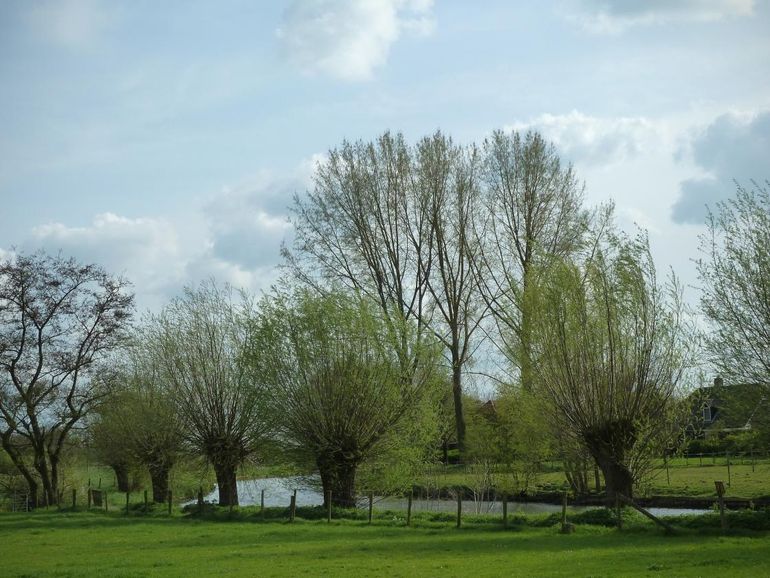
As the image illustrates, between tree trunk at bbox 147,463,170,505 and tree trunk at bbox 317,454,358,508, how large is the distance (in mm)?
11254

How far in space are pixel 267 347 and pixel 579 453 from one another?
14480mm

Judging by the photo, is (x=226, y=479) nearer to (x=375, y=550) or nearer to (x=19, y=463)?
(x=19, y=463)

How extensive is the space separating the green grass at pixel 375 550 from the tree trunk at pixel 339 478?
132 inches

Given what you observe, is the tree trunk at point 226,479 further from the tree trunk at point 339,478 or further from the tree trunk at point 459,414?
the tree trunk at point 459,414

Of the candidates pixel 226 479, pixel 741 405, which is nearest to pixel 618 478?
pixel 741 405

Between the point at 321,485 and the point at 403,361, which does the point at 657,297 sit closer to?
the point at 403,361

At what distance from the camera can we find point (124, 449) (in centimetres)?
4384

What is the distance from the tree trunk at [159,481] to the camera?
42.7 metres

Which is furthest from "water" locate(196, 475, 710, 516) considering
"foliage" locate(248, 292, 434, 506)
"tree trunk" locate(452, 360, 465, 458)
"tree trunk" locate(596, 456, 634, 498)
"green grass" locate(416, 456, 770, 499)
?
"tree trunk" locate(596, 456, 634, 498)

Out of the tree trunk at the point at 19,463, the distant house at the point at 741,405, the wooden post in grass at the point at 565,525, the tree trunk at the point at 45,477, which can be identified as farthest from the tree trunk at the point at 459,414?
the tree trunk at the point at 19,463

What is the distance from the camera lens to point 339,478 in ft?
116

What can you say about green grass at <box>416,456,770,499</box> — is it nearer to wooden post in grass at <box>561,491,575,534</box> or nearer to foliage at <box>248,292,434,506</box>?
wooden post in grass at <box>561,491,575,534</box>

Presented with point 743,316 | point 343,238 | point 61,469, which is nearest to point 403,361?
point 343,238

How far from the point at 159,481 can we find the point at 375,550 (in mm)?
23390
